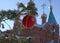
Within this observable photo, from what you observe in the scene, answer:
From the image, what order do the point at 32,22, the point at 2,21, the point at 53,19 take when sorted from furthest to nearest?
the point at 53,19, the point at 2,21, the point at 32,22

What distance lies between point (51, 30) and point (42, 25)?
51.7 inches

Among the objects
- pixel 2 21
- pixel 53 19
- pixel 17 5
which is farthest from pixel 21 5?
pixel 53 19

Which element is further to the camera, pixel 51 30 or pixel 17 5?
pixel 51 30

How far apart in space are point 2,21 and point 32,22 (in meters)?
3.43

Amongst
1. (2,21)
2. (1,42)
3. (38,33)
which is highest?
(2,21)

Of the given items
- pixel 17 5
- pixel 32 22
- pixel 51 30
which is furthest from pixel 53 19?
pixel 32 22

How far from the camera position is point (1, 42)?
10.3 m

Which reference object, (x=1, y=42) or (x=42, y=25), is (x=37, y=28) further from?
(x=1, y=42)

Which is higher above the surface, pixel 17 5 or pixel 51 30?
pixel 17 5

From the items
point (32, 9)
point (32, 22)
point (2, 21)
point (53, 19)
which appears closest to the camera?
point (32, 22)

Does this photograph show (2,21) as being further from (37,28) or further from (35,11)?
(37,28)

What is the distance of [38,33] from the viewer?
30078 millimetres

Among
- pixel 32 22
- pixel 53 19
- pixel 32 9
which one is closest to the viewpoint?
pixel 32 22

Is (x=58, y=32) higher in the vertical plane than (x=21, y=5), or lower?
lower
